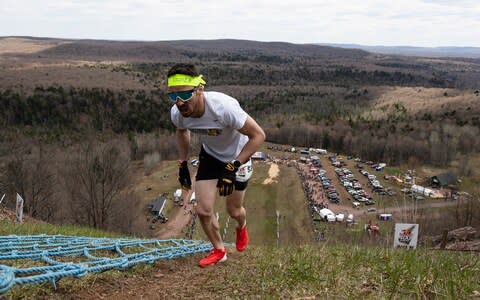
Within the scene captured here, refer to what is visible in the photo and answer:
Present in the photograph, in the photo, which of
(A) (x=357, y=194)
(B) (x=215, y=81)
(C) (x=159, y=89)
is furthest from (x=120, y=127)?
(B) (x=215, y=81)

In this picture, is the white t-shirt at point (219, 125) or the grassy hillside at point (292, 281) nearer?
the grassy hillside at point (292, 281)

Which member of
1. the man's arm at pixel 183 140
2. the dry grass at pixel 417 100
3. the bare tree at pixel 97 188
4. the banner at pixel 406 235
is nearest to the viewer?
the man's arm at pixel 183 140

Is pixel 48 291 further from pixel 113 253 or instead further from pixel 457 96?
pixel 457 96

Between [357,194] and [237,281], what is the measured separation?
61.4 metres

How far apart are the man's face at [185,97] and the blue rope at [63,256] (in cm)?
199

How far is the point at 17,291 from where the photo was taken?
4234 mm

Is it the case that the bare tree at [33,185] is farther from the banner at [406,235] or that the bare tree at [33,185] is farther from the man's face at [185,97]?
the man's face at [185,97]

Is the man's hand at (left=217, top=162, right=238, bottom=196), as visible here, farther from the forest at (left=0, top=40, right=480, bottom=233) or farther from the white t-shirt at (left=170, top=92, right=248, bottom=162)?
the forest at (left=0, top=40, right=480, bottom=233)

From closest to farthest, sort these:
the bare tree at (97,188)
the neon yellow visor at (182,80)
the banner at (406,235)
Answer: the neon yellow visor at (182,80) < the banner at (406,235) < the bare tree at (97,188)

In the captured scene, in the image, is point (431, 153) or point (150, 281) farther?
point (431, 153)

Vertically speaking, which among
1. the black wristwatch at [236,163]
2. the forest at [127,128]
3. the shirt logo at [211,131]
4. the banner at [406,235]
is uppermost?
the shirt logo at [211,131]

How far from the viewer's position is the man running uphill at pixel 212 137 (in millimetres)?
5691

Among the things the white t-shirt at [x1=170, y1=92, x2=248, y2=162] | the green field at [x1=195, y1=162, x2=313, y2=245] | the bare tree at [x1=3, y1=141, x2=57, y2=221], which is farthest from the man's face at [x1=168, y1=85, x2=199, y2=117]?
the green field at [x1=195, y1=162, x2=313, y2=245]

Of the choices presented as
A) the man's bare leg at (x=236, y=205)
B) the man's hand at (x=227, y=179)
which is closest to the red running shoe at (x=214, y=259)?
the man's bare leg at (x=236, y=205)
